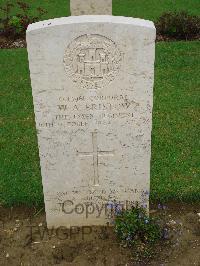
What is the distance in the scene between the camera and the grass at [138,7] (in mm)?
12297

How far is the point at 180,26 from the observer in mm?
10758

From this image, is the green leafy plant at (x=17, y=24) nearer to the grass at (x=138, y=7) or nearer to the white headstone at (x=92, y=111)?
the grass at (x=138, y=7)

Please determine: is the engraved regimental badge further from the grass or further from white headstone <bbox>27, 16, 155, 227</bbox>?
the grass

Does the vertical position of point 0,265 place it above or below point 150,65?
below

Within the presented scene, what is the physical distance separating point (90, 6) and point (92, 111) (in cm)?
565

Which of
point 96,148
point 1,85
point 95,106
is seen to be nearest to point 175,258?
point 96,148

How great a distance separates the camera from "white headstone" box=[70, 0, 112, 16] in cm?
945

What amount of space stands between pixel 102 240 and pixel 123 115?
4.37 feet

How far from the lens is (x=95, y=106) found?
4.30m

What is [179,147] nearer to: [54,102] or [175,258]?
[175,258]

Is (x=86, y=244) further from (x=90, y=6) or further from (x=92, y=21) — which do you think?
(x=90, y=6)

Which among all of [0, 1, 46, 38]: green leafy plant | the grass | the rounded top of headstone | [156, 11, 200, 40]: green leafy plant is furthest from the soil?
the grass

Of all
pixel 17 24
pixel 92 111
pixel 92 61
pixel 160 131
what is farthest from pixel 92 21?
pixel 17 24

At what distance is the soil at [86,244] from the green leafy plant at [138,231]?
8 cm
